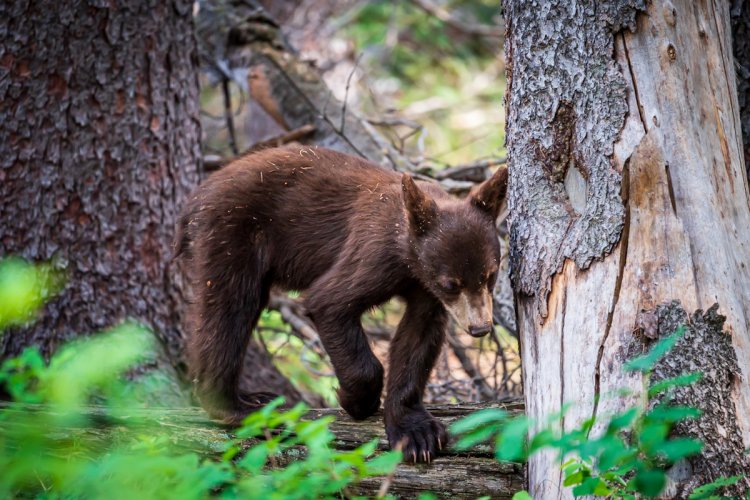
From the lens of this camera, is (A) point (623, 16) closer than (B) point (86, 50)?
Yes

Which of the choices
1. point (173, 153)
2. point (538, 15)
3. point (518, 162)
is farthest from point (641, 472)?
point (173, 153)

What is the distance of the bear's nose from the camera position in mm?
3973

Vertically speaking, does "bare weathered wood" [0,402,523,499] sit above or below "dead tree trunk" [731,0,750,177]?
below

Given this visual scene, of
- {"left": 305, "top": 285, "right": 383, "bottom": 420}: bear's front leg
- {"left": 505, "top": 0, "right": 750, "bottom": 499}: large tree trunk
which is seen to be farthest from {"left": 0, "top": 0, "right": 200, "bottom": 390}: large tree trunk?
{"left": 505, "top": 0, "right": 750, "bottom": 499}: large tree trunk

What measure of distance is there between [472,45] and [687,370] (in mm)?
10405

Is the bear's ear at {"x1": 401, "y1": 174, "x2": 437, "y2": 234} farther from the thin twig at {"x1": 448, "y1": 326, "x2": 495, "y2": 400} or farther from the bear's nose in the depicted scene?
the thin twig at {"x1": 448, "y1": 326, "x2": 495, "y2": 400}

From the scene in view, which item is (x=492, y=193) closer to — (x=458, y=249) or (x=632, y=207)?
(x=458, y=249)

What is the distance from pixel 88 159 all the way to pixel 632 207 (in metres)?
3.77

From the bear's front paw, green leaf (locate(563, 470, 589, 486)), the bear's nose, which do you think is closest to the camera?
→ green leaf (locate(563, 470, 589, 486))

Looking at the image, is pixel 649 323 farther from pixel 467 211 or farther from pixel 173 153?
pixel 173 153

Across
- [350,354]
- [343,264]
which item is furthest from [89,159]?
[350,354]

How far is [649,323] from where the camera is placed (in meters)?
3.22

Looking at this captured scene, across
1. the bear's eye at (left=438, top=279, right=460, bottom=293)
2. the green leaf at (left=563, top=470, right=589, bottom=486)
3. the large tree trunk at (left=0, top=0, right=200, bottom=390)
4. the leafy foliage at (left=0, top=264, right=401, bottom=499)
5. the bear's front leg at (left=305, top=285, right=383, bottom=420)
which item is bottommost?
the green leaf at (left=563, top=470, right=589, bottom=486)

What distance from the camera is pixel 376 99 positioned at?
10.2 meters
